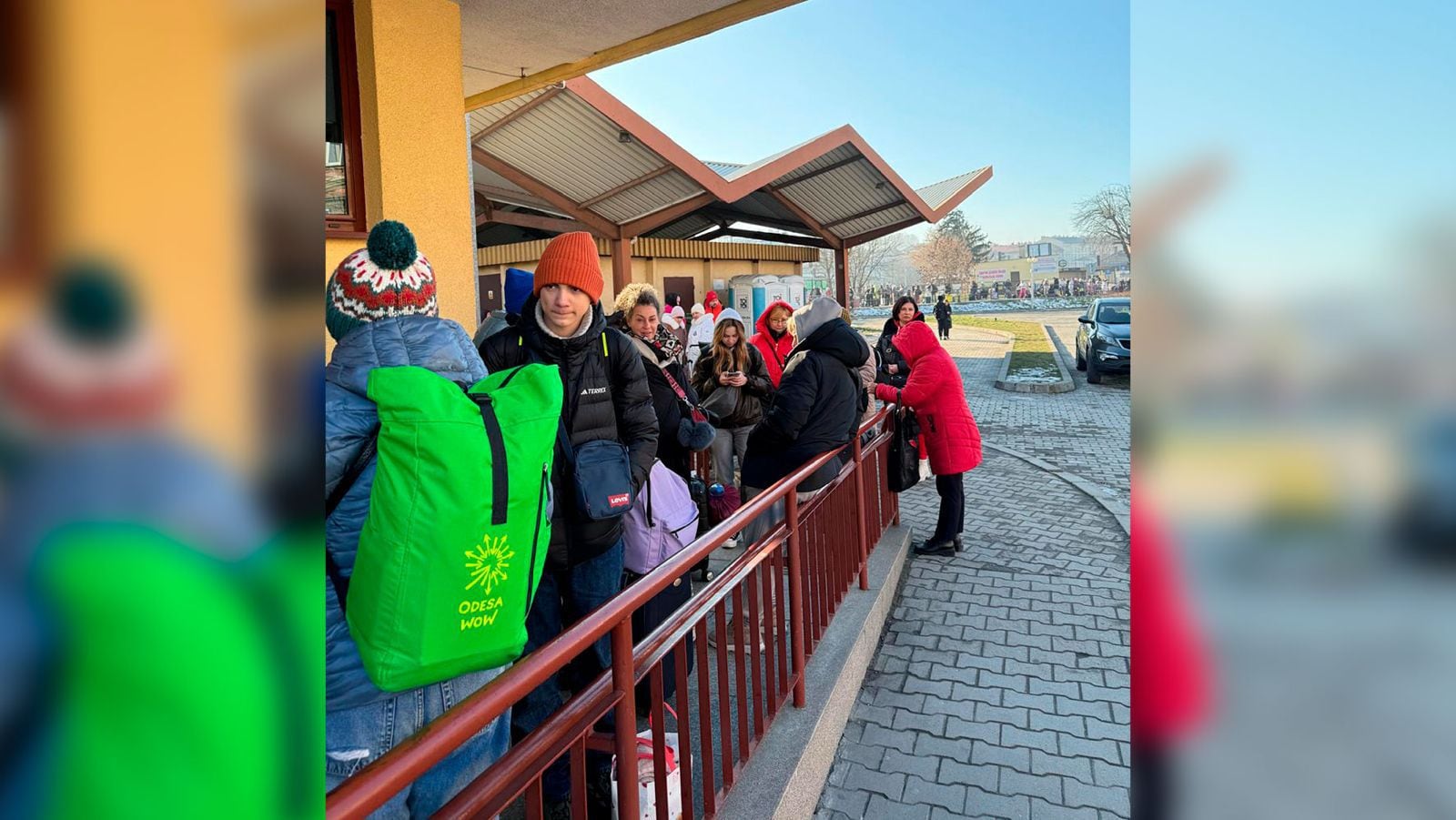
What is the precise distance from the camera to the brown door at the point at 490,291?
72.1 ft

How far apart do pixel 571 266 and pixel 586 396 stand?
438 millimetres

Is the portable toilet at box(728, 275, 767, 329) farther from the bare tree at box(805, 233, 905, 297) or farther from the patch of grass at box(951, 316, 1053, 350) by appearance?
the bare tree at box(805, 233, 905, 297)

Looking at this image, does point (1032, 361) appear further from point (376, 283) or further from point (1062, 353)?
point (376, 283)

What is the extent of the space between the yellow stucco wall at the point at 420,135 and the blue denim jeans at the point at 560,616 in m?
2.38

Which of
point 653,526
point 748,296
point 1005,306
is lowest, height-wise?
point 653,526

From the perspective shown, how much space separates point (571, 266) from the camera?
9.12 feet

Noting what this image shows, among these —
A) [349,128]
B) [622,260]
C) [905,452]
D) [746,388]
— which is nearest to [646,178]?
[622,260]

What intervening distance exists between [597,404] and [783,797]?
1465mm

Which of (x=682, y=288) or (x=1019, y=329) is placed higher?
(x=682, y=288)

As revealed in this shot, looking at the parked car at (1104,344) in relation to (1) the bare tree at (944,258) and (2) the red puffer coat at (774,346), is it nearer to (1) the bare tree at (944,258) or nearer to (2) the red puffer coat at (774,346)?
(2) the red puffer coat at (774,346)

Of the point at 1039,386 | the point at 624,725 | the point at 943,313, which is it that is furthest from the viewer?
the point at 943,313
